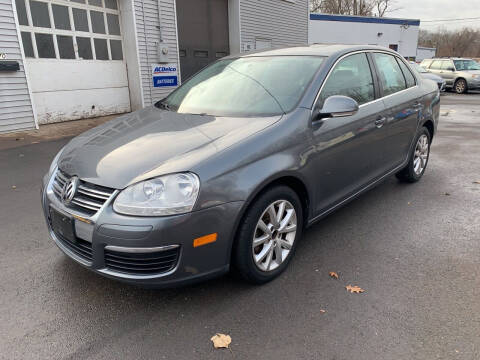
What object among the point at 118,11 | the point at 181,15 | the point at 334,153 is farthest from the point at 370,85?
the point at 181,15

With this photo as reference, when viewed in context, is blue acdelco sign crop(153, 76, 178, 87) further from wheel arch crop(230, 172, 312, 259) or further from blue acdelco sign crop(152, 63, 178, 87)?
wheel arch crop(230, 172, 312, 259)

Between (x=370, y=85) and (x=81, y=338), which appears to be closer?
(x=81, y=338)

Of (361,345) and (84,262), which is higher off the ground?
(84,262)

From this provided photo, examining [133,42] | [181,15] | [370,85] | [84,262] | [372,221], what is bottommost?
[372,221]

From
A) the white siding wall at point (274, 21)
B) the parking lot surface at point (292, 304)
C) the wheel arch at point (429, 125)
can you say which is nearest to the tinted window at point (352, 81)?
the parking lot surface at point (292, 304)

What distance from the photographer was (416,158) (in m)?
4.88

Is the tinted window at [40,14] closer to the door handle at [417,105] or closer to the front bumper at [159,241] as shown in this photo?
the front bumper at [159,241]

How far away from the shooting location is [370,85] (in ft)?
12.4

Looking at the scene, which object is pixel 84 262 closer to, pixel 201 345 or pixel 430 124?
pixel 201 345

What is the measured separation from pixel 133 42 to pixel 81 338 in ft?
29.4

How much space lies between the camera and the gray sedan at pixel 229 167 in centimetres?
227

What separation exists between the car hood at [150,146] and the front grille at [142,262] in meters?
0.41

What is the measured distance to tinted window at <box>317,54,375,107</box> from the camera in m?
3.26

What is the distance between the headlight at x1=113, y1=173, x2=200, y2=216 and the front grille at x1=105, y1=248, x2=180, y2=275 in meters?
0.25
